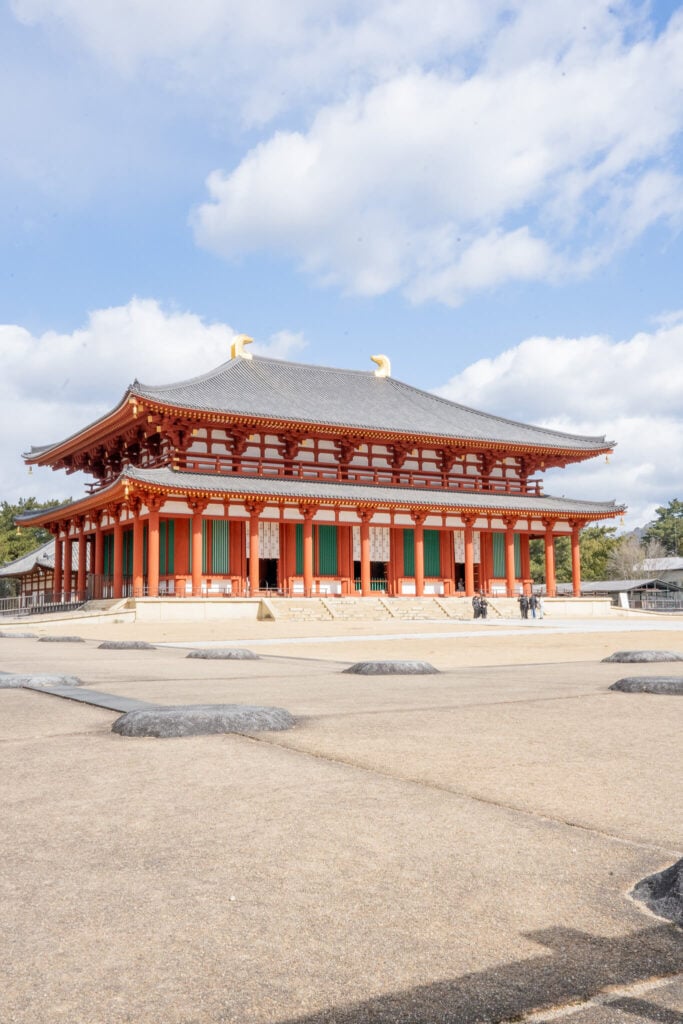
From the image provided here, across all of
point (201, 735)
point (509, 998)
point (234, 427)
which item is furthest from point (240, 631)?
point (509, 998)

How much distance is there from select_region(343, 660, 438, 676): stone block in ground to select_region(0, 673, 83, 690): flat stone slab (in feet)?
10.9

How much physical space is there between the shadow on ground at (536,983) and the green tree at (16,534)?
5970cm

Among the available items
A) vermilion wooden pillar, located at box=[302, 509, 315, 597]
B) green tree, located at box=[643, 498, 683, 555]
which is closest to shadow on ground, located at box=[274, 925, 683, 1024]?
vermilion wooden pillar, located at box=[302, 509, 315, 597]

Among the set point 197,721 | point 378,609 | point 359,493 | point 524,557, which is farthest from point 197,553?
point 197,721

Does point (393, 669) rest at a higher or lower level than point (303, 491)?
lower

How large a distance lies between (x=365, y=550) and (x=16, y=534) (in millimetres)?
35709

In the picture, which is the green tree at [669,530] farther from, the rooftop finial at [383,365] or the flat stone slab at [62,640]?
the flat stone slab at [62,640]

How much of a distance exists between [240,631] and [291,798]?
20.1 meters

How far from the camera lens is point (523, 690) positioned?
25.0 feet

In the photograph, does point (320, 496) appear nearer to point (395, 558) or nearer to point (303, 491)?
point (303, 491)

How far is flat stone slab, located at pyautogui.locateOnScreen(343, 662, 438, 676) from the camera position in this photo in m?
9.52

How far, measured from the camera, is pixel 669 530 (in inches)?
3538

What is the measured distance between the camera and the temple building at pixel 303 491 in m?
31.2

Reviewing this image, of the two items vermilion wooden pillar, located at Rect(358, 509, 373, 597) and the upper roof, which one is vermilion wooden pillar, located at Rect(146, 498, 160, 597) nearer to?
the upper roof
